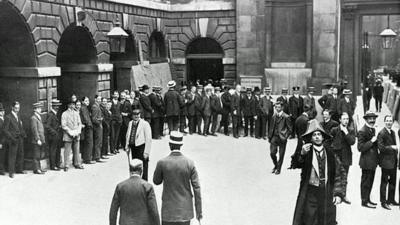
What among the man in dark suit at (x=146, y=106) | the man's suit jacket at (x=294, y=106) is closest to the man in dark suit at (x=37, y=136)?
the man in dark suit at (x=146, y=106)

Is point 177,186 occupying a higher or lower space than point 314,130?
lower

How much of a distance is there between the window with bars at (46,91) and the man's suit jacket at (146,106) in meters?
3.44

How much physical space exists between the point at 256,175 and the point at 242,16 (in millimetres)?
12793

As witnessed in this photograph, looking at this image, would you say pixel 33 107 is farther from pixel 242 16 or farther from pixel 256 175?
pixel 242 16

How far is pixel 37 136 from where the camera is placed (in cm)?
1335

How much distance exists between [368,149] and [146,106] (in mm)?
A: 8878

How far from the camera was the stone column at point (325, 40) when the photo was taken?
2356cm

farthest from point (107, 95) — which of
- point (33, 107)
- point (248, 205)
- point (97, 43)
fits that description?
point (248, 205)

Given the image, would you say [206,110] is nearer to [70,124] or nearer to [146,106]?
[146,106]

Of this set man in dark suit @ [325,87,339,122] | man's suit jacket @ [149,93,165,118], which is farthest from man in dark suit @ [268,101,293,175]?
man's suit jacket @ [149,93,165,118]

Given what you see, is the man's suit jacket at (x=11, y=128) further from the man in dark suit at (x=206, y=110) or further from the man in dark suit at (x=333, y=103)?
the man in dark suit at (x=333, y=103)

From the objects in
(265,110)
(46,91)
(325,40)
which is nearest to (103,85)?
(46,91)

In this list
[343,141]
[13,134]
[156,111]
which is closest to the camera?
[343,141]

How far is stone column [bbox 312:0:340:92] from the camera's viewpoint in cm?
2356
